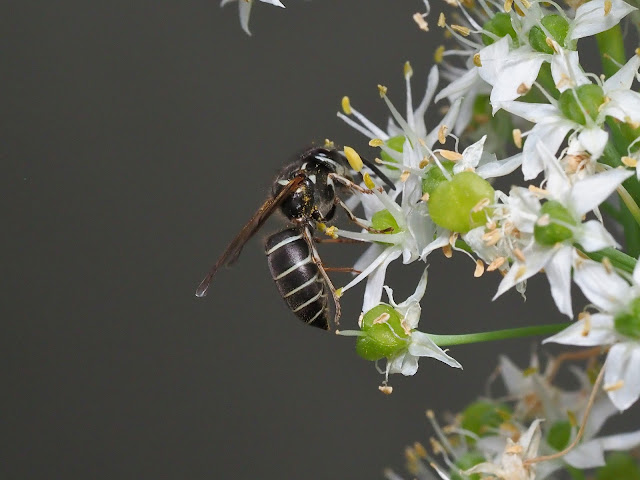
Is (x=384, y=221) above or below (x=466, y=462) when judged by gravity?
above

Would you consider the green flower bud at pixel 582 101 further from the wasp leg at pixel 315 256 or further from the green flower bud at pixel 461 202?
the wasp leg at pixel 315 256

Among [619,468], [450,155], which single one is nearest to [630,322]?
[450,155]

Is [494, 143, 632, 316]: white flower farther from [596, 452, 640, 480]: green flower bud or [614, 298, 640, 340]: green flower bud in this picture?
[596, 452, 640, 480]: green flower bud

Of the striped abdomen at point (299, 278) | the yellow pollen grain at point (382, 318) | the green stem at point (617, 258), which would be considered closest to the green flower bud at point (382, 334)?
the yellow pollen grain at point (382, 318)

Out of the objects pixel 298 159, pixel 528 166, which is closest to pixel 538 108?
pixel 528 166

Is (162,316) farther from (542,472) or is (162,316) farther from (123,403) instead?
(542,472)

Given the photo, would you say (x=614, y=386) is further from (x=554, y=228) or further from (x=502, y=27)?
(x=502, y=27)

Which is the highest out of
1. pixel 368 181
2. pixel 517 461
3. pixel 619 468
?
pixel 368 181
